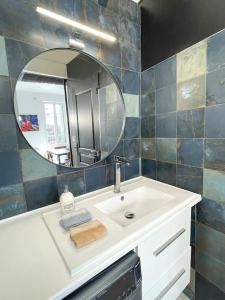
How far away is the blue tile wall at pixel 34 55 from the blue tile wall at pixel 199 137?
312mm

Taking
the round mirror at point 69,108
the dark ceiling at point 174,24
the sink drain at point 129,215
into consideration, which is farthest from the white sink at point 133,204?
the dark ceiling at point 174,24

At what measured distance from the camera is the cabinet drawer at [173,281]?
881 millimetres

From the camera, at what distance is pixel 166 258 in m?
0.91

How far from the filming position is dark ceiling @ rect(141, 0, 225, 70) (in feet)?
3.07

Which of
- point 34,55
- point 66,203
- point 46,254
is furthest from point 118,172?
point 34,55

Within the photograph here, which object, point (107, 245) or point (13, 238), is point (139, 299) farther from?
point (13, 238)

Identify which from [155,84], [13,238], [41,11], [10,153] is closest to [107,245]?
[13,238]

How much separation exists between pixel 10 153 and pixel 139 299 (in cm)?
97

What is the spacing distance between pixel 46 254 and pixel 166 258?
2.20 ft

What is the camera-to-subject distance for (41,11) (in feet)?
3.04

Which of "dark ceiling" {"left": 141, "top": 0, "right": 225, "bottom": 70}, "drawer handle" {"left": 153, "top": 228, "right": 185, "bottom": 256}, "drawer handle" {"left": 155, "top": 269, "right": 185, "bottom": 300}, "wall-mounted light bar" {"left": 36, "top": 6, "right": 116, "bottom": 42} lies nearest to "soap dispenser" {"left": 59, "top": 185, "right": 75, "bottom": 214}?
"drawer handle" {"left": 153, "top": 228, "right": 185, "bottom": 256}

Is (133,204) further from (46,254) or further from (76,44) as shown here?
(76,44)

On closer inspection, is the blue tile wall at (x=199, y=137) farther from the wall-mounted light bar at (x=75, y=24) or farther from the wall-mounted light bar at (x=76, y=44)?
the wall-mounted light bar at (x=76, y=44)

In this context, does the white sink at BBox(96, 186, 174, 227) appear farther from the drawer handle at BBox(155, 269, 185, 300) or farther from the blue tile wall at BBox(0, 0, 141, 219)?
the drawer handle at BBox(155, 269, 185, 300)
